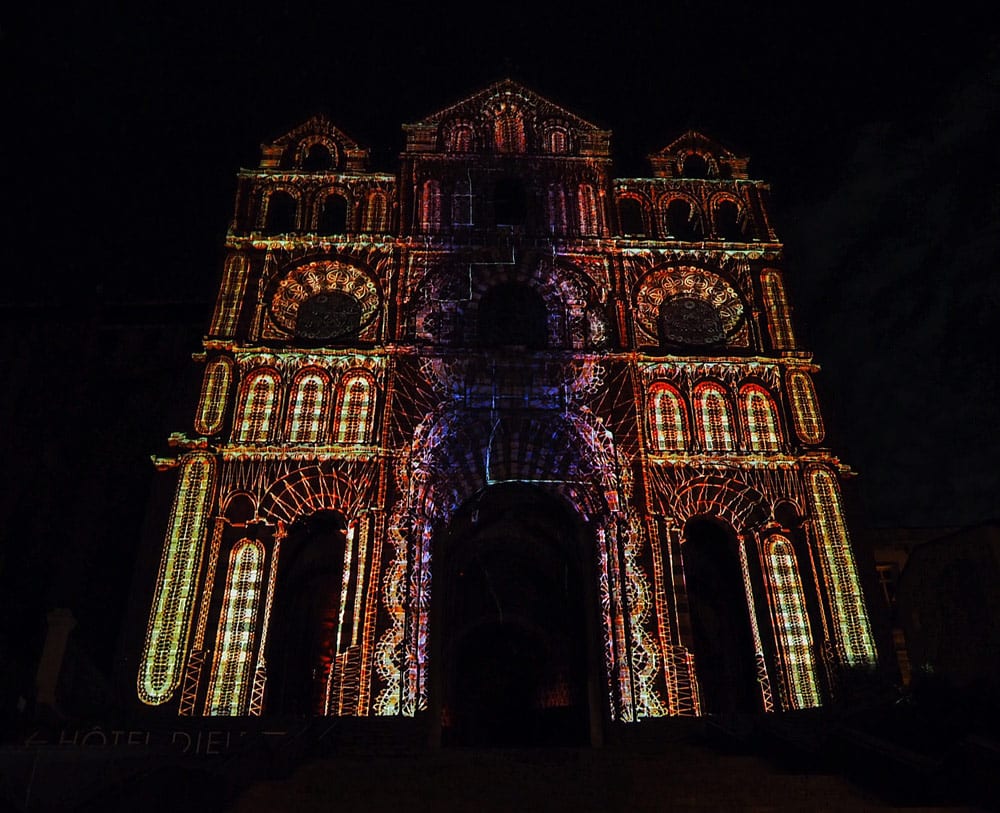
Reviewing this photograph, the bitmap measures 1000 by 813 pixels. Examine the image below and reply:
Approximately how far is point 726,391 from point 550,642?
10646mm

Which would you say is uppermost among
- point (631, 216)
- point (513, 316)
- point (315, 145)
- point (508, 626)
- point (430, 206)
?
point (315, 145)

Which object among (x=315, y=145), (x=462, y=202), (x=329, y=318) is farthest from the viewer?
(x=315, y=145)

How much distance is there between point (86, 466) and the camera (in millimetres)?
22625

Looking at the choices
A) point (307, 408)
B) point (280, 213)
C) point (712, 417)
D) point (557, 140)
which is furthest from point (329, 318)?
point (712, 417)

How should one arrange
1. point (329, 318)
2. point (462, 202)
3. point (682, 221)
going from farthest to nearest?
point (682, 221) < point (462, 202) < point (329, 318)

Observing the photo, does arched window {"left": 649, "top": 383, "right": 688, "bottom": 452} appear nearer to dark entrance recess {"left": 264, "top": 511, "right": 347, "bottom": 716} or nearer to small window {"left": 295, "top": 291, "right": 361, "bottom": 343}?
small window {"left": 295, "top": 291, "right": 361, "bottom": 343}

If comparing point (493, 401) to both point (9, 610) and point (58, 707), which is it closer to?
point (58, 707)

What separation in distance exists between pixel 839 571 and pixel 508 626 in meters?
11.8

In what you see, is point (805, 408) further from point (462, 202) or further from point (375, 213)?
point (375, 213)

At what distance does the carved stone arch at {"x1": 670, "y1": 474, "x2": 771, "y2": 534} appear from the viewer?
67.3ft

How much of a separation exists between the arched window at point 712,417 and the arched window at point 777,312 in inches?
92.9

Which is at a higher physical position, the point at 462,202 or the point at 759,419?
the point at 462,202

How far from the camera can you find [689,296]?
23891mm

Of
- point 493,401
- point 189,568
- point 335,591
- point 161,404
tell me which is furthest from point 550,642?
point 161,404
